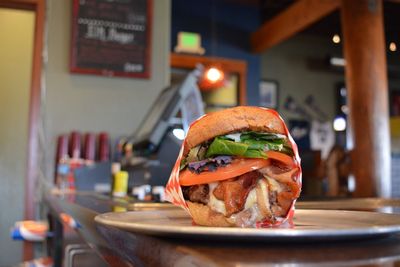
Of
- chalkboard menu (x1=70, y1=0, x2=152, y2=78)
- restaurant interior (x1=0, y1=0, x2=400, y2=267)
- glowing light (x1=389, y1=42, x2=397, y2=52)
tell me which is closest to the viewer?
restaurant interior (x1=0, y1=0, x2=400, y2=267)

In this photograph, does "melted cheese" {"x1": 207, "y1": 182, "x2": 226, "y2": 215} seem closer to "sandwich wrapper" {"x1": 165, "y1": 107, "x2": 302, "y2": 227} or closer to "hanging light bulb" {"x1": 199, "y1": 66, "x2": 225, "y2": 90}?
"sandwich wrapper" {"x1": 165, "y1": 107, "x2": 302, "y2": 227}

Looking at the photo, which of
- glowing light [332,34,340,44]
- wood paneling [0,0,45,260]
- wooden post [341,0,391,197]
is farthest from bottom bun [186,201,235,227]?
glowing light [332,34,340,44]

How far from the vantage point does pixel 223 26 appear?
615 cm

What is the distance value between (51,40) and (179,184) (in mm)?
2887

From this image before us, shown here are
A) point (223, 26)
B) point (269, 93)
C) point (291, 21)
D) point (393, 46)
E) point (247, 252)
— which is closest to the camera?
point (247, 252)

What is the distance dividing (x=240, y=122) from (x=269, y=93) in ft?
21.8

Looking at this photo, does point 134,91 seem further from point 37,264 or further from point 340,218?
point 340,218

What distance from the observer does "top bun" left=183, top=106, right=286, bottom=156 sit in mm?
604

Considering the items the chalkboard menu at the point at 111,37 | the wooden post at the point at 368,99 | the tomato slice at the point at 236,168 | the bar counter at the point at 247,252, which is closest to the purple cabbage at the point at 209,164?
the tomato slice at the point at 236,168

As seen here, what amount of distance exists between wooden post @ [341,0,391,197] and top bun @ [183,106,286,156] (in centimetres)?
254

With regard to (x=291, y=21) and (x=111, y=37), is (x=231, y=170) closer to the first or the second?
(x=111, y=37)

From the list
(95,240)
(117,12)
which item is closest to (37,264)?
(95,240)

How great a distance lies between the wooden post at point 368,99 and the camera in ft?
9.68

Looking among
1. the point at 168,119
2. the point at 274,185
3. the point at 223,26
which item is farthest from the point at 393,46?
the point at 274,185
